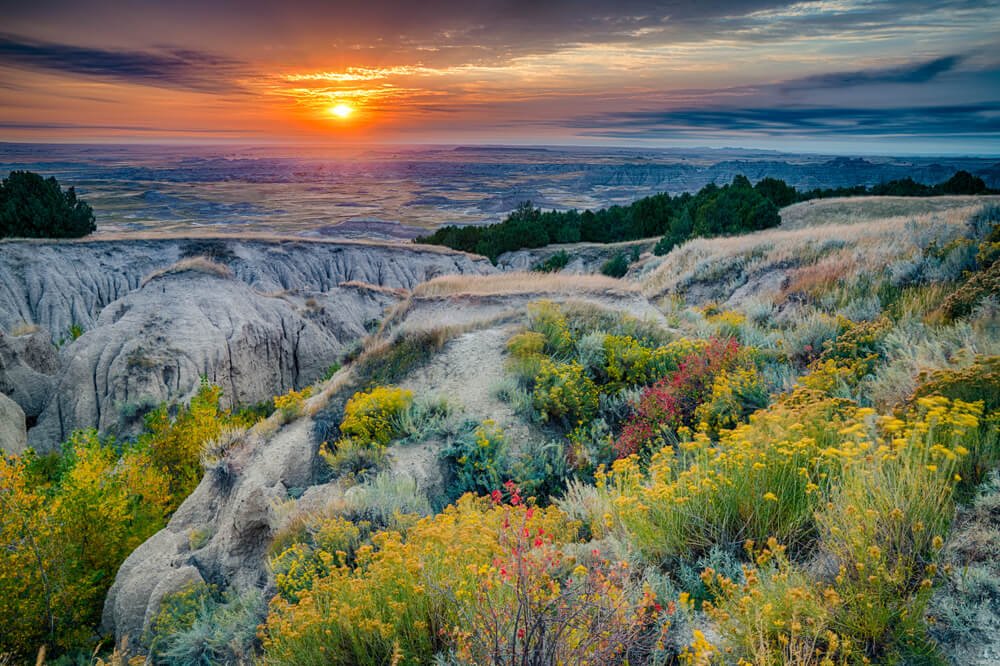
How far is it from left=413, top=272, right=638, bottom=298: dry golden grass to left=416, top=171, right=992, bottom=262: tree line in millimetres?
27546

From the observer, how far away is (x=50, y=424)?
22.2 metres

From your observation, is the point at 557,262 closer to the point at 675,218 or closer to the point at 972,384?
the point at 675,218

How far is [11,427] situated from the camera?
19781 millimetres

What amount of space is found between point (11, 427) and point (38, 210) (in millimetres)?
41018

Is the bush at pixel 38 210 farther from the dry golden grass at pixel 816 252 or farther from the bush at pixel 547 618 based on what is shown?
the bush at pixel 547 618

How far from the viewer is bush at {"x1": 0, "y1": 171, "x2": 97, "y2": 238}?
47.7m

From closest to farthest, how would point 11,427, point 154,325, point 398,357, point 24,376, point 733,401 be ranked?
point 733,401, point 398,357, point 11,427, point 24,376, point 154,325

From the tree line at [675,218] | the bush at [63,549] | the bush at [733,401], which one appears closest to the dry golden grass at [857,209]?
the tree line at [675,218]

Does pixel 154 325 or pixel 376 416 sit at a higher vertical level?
pixel 376 416

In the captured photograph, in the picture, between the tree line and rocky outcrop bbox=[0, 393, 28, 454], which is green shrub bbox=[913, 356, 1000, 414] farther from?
the tree line

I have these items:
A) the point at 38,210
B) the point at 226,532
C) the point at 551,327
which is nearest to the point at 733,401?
the point at 551,327

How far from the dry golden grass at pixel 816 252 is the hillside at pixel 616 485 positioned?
152 millimetres

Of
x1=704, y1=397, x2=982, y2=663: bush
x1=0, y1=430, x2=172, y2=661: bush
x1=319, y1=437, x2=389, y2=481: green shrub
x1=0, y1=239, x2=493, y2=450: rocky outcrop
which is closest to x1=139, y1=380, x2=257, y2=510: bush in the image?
x1=0, y1=430, x2=172, y2=661: bush

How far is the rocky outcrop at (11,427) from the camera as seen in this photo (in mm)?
19188
